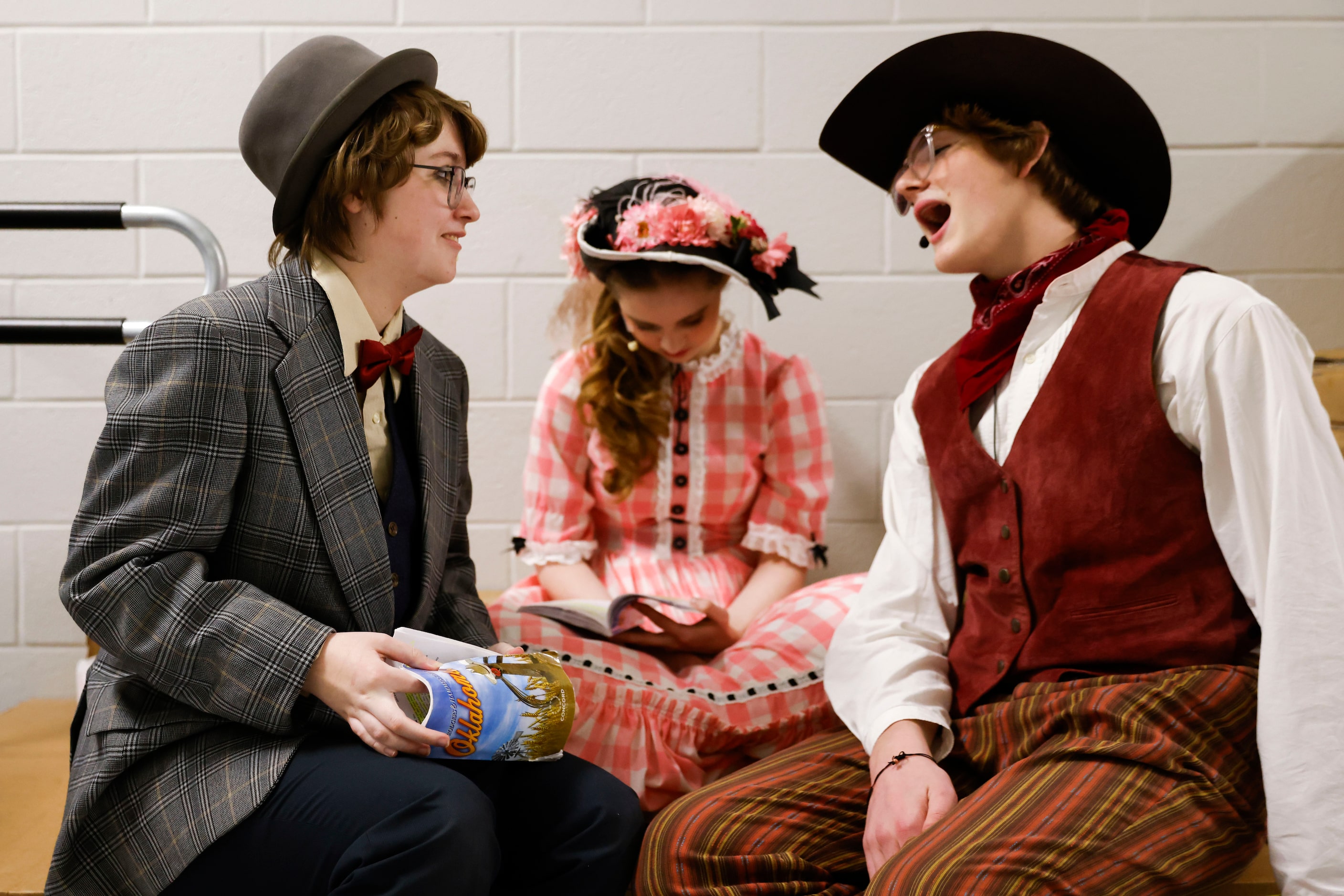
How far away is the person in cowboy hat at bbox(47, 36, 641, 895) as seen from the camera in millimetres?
1134

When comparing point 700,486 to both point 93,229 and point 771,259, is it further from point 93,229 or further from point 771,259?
point 93,229

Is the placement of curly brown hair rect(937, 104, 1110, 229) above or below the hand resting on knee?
above

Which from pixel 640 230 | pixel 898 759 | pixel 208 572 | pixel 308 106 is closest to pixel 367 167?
pixel 308 106

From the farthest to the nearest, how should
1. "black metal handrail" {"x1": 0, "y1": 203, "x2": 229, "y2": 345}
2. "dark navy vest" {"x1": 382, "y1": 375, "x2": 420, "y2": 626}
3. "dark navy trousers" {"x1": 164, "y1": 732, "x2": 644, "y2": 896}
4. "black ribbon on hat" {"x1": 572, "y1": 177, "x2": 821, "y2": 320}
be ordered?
"black ribbon on hat" {"x1": 572, "y1": 177, "x2": 821, "y2": 320}, "black metal handrail" {"x1": 0, "y1": 203, "x2": 229, "y2": 345}, "dark navy vest" {"x1": 382, "y1": 375, "x2": 420, "y2": 626}, "dark navy trousers" {"x1": 164, "y1": 732, "x2": 644, "y2": 896}

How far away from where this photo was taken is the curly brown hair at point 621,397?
199 centimetres

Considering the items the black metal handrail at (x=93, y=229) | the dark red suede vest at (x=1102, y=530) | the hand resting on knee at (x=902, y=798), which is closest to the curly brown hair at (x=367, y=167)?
the black metal handrail at (x=93, y=229)

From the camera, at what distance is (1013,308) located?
56.3 inches

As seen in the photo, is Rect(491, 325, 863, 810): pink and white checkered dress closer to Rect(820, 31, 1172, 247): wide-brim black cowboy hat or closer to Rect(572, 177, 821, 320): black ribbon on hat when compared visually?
Rect(572, 177, 821, 320): black ribbon on hat

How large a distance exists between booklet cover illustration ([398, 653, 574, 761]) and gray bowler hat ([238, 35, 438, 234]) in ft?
2.07

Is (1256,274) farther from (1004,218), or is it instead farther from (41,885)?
(41,885)

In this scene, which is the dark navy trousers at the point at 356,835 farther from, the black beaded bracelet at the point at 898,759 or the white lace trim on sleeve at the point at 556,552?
the white lace trim on sleeve at the point at 556,552

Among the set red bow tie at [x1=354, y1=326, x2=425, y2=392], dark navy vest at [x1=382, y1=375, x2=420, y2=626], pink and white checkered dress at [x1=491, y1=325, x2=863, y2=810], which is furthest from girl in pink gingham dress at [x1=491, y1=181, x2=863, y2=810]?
red bow tie at [x1=354, y1=326, x2=425, y2=392]

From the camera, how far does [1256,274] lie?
238cm

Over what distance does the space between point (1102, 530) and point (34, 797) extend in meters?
1.71
